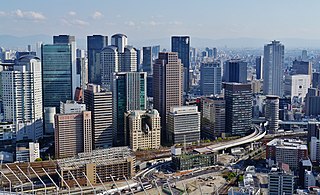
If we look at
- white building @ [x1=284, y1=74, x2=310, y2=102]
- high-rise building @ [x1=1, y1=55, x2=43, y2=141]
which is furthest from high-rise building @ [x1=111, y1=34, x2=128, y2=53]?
high-rise building @ [x1=1, y1=55, x2=43, y2=141]

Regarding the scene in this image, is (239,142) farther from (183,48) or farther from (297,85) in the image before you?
(183,48)

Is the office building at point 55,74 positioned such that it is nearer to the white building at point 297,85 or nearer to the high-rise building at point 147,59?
the high-rise building at point 147,59

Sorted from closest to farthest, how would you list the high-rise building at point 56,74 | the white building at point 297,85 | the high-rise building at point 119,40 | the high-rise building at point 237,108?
the high-rise building at point 237,108 < the high-rise building at point 56,74 < the white building at point 297,85 < the high-rise building at point 119,40

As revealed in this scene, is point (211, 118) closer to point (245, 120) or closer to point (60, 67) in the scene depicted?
point (245, 120)

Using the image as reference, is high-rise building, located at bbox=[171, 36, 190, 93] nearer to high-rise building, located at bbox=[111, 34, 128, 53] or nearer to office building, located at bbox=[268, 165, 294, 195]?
high-rise building, located at bbox=[111, 34, 128, 53]

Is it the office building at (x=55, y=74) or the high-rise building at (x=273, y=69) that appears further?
the high-rise building at (x=273, y=69)

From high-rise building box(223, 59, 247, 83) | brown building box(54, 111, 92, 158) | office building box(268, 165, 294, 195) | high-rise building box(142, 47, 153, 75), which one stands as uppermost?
high-rise building box(142, 47, 153, 75)

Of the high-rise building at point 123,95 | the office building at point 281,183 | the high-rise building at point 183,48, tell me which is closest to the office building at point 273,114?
the high-rise building at point 123,95
